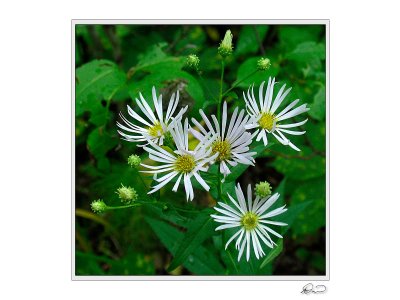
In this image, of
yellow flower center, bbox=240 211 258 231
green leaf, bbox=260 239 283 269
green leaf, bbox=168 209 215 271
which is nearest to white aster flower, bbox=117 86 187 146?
green leaf, bbox=168 209 215 271

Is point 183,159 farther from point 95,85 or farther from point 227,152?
point 95,85

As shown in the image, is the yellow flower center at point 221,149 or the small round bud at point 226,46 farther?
the small round bud at point 226,46

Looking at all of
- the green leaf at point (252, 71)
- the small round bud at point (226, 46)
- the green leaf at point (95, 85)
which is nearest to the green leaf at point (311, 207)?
the green leaf at point (252, 71)

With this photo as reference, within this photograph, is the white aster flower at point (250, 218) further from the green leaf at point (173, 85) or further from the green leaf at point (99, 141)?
the green leaf at point (99, 141)

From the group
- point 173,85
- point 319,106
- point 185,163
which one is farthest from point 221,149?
point 319,106

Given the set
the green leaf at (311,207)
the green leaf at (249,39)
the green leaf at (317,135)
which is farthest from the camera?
the green leaf at (249,39)

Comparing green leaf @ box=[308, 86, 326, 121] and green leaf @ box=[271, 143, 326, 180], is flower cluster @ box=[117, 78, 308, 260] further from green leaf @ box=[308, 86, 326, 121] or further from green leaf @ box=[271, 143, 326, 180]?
green leaf @ box=[271, 143, 326, 180]

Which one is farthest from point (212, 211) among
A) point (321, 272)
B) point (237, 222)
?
point (321, 272)
